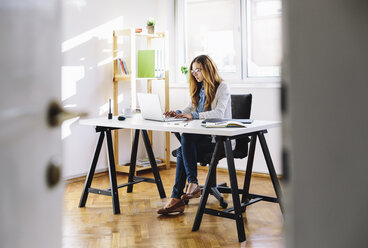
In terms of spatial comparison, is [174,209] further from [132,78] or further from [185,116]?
[132,78]

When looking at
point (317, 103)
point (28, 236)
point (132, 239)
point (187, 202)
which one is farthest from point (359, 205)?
point (187, 202)

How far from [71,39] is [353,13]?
4.14 meters

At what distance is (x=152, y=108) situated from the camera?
10.7 ft

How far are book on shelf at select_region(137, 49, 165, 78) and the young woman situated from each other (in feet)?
3.92

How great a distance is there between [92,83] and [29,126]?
4192 mm

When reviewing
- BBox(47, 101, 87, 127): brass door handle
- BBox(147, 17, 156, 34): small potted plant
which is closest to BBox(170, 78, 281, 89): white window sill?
BBox(147, 17, 156, 34): small potted plant

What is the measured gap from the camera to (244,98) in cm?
340

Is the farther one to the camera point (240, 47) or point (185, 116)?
point (240, 47)

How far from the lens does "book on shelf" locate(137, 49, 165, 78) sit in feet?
15.3

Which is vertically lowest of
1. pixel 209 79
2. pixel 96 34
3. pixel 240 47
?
pixel 209 79

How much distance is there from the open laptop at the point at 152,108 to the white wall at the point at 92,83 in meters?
1.07

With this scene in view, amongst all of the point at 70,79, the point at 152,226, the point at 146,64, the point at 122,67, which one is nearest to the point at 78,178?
the point at 70,79

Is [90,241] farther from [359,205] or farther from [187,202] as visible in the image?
[359,205]

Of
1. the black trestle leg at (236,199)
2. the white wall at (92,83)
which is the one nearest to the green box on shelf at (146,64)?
the white wall at (92,83)
